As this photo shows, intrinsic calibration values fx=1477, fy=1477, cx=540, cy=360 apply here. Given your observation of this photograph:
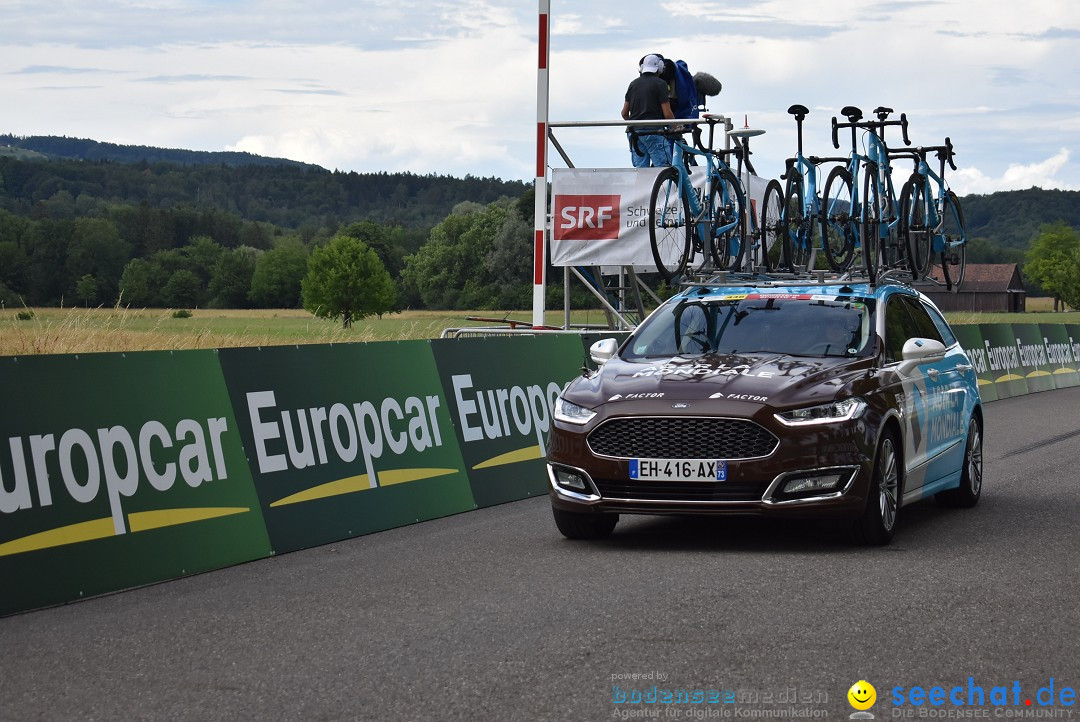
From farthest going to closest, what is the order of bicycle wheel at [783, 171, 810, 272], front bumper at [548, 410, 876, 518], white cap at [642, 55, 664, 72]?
white cap at [642, 55, 664, 72], bicycle wheel at [783, 171, 810, 272], front bumper at [548, 410, 876, 518]

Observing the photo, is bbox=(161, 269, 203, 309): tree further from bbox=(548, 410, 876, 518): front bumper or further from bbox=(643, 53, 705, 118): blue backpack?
bbox=(548, 410, 876, 518): front bumper

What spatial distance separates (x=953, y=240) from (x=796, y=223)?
1811mm

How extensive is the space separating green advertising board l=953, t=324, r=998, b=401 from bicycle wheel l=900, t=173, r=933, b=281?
9.92 m

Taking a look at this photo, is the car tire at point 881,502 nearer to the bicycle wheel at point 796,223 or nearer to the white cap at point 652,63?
the bicycle wheel at point 796,223

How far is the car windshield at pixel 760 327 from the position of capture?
988cm

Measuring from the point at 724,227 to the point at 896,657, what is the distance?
10725mm

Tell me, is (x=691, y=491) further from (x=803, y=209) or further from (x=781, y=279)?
(x=803, y=209)

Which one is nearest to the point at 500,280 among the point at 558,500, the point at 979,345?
the point at 979,345

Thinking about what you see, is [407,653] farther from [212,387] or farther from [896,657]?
[212,387]

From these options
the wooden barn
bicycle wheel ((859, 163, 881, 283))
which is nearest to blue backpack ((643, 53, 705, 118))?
bicycle wheel ((859, 163, 881, 283))

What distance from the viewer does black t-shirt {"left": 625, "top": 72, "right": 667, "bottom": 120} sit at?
17.9 metres

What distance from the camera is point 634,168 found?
1908 cm

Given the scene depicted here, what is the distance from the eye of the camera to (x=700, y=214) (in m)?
16.0

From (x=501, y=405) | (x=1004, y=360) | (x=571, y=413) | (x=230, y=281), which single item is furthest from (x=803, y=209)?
(x=230, y=281)
